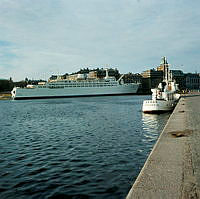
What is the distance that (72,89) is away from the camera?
4811 inches

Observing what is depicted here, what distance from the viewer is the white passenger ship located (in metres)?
116

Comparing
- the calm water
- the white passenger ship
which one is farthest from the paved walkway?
the white passenger ship

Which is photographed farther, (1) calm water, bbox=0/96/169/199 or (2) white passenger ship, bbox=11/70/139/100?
(2) white passenger ship, bbox=11/70/139/100

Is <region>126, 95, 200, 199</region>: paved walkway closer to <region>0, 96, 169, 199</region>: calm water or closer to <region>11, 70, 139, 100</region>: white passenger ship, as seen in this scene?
<region>0, 96, 169, 199</region>: calm water

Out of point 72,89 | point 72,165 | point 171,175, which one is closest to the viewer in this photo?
point 171,175

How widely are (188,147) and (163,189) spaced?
390 cm

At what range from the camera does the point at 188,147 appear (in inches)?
321

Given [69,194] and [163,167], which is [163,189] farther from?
[69,194]

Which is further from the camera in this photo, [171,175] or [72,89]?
[72,89]

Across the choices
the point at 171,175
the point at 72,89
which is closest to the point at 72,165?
the point at 171,175

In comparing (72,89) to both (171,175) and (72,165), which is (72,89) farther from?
(171,175)

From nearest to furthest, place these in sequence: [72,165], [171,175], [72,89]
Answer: [171,175]
[72,165]
[72,89]

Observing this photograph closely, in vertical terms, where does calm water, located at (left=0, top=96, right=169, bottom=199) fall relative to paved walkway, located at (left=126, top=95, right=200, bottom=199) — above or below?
below

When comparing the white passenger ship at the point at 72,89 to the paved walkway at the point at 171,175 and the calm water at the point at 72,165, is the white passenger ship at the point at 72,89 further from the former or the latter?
the paved walkway at the point at 171,175
